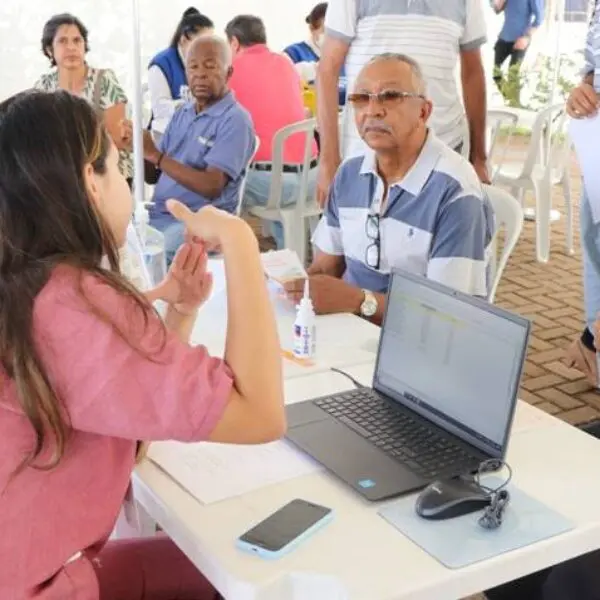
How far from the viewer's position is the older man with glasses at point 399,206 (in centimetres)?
206

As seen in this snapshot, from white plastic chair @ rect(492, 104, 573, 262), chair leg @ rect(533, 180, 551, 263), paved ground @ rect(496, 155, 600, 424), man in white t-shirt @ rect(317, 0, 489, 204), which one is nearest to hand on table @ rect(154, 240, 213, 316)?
man in white t-shirt @ rect(317, 0, 489, 204)

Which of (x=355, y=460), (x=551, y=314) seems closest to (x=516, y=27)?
(x=551, y=314)

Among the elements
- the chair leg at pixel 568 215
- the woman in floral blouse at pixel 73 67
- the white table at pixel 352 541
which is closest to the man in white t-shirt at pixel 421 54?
the woman in floral blouse at pixel 73 67

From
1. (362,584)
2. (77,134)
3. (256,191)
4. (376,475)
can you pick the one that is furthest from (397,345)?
(256,191)

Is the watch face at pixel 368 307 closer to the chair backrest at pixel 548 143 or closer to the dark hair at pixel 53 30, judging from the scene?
the dark hair at pixel 53 30

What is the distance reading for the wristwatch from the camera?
2059 mm

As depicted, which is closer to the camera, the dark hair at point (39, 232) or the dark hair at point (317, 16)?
the dark hair at point (39, 232)

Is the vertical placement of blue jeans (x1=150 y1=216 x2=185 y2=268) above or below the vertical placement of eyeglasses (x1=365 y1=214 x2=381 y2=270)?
below

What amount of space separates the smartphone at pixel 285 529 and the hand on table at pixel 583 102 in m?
1.76

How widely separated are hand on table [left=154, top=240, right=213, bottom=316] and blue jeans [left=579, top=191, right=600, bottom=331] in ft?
5.40

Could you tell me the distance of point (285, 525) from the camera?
1.19 metres

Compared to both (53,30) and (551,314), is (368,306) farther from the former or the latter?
(53,30)

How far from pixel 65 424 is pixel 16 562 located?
190 millimetres

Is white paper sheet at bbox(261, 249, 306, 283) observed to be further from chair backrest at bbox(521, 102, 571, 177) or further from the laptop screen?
chair backrest at bbox(521, 102, 571, 177)
